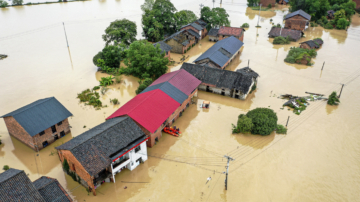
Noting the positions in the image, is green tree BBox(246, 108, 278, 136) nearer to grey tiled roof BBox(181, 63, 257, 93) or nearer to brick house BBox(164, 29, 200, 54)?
grey tiled roof BBox(181, 63, 257, 93)

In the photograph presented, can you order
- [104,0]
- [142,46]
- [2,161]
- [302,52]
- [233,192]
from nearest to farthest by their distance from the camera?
[233,192]
[2,161]
[142,46]
[302,52]
[104,0]

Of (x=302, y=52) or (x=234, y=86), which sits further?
(x=302, y=52)

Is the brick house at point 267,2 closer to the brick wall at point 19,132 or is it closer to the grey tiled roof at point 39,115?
the grey tiled roof at point 39,115

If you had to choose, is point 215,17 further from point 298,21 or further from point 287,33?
point 298,21

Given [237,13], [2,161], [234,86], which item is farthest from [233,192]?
[237,13]

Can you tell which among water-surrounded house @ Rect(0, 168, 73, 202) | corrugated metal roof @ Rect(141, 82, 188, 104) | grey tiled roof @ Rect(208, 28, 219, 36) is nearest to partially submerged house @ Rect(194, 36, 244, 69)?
grey tiled roof @ Rect(208, 28, 219, 36)

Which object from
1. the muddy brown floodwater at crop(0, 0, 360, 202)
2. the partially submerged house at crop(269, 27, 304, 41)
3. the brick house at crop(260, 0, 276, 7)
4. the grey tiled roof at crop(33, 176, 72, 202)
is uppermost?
the brick house at crop(260, 0, 276, 7)

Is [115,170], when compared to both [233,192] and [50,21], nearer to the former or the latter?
[233,192]
